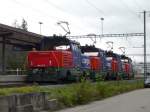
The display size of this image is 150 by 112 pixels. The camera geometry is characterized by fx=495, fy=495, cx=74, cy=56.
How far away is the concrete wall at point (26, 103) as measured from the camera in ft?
56.1

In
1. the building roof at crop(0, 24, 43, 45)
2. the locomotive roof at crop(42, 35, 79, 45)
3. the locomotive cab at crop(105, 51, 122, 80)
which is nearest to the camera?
the locomotive roof at crop(42, 35, 79, 45)

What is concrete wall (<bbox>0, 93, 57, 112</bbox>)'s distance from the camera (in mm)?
17091

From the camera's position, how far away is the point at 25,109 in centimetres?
1825

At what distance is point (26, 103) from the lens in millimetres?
18594

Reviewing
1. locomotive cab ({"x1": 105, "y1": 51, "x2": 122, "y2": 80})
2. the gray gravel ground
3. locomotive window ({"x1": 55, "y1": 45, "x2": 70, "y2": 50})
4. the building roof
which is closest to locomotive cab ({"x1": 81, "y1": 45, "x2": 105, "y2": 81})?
locomotive cab ({"x1": 105, "y1": 51, "x2": 122, "y2": 80})

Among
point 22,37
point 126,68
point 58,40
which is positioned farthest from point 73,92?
point 126,68

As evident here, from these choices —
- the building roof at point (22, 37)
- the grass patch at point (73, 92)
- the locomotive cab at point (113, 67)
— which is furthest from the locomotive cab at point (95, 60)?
the building roof at point (22, 37)

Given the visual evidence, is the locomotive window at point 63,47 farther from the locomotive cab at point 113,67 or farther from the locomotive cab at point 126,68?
the locomotive cab at point 126,68

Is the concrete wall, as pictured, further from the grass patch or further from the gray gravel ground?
the gray gravel ground

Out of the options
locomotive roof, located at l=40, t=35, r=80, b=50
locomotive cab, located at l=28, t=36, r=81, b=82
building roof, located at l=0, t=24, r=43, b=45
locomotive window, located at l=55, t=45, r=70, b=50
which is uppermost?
building roof, located at l=0, t=24, r=43, b=45

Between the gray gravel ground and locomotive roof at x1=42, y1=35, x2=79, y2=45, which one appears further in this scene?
locomotive roof at x1=42, y1=35, x2=79, y2=45

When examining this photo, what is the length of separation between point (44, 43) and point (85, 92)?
10346mm

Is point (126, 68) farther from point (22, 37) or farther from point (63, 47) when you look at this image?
point (63, 47)

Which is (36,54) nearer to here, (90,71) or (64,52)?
(64,52)
